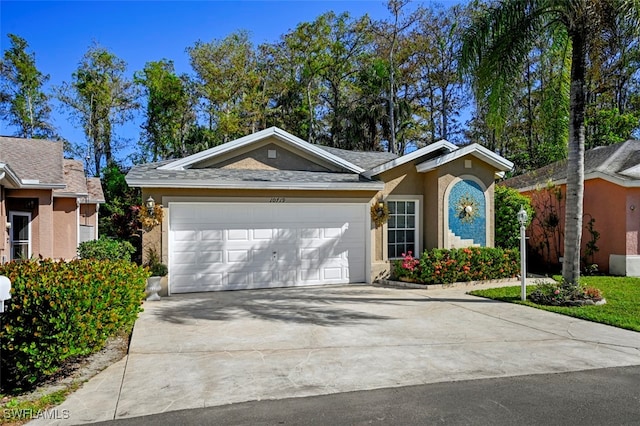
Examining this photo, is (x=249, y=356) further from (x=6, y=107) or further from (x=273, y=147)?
(x=6, y=107)

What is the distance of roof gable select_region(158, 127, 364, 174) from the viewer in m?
12.0

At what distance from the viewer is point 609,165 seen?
48.7 ft

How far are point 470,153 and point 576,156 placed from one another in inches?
138

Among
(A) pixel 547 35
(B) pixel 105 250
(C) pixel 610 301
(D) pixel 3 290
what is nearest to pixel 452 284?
(C) pixel 610 301

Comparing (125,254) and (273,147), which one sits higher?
(273,147)

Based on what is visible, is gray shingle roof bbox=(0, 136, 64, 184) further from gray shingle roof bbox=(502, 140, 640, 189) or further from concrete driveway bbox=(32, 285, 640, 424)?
gray shingle roof bbox=(502, 140, 640, 189)

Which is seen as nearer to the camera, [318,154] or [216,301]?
[216,301]

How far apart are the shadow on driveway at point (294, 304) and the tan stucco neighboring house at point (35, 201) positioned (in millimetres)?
5487

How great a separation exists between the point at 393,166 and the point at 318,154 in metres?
2.29

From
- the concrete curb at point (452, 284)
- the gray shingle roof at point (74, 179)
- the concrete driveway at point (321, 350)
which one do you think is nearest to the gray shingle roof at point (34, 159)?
the gray shingle roof at point (74, 179)

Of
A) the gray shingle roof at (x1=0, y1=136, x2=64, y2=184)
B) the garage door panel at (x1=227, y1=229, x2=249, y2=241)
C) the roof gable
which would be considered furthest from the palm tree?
the gray shingle roof at (x1=0, y1=136, x2=64, y2=184)

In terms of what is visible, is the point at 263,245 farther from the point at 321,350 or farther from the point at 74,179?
the point at 74,179

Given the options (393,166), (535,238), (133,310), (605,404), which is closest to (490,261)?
(393,166)

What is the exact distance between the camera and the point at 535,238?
1659 cm
